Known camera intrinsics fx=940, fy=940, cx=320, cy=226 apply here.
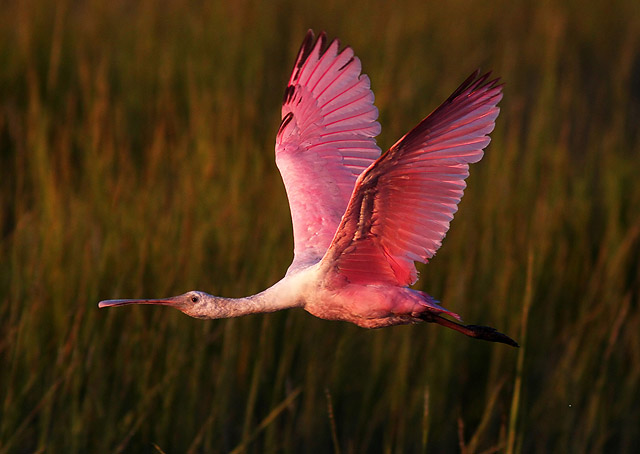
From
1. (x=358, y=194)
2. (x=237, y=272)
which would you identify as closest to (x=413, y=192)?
(x=358, y=194)

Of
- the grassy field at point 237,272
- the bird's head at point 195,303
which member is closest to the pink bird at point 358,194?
the bird's head at point 195,303

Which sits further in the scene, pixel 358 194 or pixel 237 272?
pixel 237 272

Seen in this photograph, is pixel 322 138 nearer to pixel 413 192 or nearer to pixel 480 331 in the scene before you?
pixel 413 192

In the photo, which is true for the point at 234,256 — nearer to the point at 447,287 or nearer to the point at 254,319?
the point at 254,319

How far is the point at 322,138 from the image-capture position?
9.40 ft

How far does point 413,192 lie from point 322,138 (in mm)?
670

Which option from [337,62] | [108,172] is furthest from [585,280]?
A: [108,172]

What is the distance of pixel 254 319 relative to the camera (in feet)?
11.0

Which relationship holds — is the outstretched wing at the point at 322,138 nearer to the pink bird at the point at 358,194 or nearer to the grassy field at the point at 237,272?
the pink bird at the point at 358,194

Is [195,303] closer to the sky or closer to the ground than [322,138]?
closer to the ground

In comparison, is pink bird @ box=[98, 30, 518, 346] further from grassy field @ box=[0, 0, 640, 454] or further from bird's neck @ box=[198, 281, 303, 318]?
grassy field @ box=[0, 0, 640, 454]

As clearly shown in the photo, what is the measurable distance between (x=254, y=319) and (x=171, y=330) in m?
0.37

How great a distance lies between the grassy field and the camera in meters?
2.87

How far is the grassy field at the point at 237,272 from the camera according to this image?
9.41 ft
